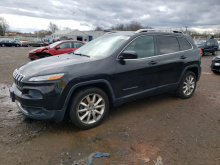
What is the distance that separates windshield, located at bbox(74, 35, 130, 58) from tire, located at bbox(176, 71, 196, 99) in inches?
81.9

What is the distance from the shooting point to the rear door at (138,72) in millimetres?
3412

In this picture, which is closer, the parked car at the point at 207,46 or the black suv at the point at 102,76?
the black suv at the point at 102,76

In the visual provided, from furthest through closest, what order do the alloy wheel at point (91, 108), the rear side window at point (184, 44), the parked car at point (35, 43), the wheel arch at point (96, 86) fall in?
1. the parked car at point (35, 43)
2. the rear side window at point (184, 44)
3. the alloy wheel at point (91, 108)
4. the wheel arch at point (96, 86)

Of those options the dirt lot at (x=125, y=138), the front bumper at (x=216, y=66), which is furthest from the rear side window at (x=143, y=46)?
the front bumper at (x=216, y=66)

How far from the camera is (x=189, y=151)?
2686 millimetres

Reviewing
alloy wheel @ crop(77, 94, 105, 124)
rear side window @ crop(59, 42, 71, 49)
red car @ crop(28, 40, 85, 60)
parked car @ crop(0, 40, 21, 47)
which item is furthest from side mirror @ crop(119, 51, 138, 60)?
parked car @ crop(0, 40, 21, 47)

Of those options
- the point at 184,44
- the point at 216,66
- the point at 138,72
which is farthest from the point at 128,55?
the point at 216,66

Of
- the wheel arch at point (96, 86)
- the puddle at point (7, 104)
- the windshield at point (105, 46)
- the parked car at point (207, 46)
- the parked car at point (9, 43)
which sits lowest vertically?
the puddle at point (7, 104)

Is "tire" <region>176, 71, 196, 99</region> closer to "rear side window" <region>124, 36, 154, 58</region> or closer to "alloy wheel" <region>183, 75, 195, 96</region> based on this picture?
"alloy wheel" <region>183, 75, 195, 96</region>

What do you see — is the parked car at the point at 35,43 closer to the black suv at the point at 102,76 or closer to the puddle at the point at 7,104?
the puddle at the point at 7,104

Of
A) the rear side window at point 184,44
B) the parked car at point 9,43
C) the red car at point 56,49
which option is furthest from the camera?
the parked car at point 9,43

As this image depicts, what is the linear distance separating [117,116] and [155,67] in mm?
1354

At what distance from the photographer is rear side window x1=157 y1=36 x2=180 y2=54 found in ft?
13.4

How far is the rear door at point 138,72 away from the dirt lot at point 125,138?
575mm
